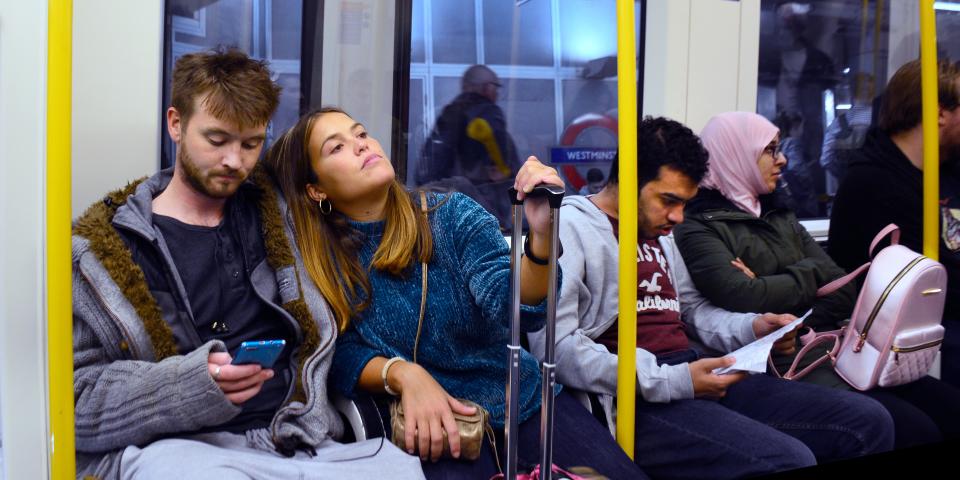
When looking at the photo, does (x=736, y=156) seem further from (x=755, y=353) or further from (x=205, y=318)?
(x=205, y=318)

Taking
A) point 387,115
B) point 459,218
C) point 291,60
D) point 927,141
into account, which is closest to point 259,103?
point 291,60

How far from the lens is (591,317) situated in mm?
2646

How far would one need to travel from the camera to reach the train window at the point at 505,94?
235 cm

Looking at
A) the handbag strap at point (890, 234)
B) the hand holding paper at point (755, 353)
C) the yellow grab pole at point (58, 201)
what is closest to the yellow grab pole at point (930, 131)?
the handbag strap at point (890, 234)

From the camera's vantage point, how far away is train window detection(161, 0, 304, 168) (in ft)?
6.66

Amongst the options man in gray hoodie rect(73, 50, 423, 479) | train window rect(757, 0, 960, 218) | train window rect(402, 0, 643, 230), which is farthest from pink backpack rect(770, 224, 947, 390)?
man in gray hoodie rect(73, 50, 423, 479)

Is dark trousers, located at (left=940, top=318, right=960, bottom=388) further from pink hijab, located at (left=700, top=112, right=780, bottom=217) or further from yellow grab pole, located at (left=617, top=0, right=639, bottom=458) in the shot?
yellow grab pole, located at (left=617, top=0, right=639, bottom=458)

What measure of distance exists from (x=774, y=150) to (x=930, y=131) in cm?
69

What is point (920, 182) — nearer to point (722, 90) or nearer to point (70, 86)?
point (722, 90)

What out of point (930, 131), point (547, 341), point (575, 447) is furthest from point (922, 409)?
point (547, 341)

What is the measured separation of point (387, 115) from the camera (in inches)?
89.7

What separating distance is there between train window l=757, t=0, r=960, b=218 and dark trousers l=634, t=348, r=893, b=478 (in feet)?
2.28

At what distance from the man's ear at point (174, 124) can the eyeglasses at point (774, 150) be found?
198 cm

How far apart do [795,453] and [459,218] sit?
1292 millimetres
